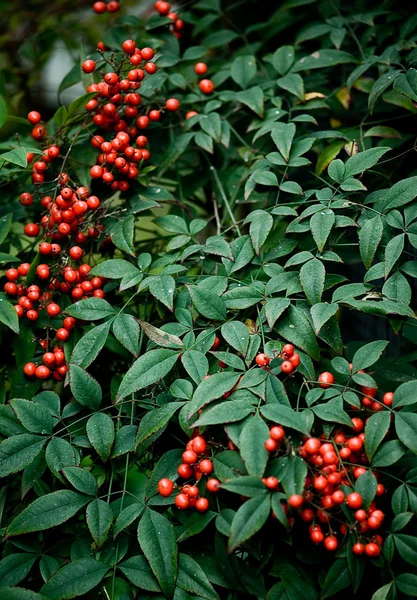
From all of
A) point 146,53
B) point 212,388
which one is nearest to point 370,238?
point 212,388

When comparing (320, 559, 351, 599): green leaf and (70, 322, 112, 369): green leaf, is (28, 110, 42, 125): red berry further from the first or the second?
(320, 559, 351, 599): green leaf

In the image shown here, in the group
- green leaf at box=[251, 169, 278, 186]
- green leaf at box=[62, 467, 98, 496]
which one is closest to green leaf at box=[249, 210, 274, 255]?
green leaf at box=[251, 169, 278, 186]

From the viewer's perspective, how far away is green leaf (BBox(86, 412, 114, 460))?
1213mm

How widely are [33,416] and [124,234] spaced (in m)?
0.48

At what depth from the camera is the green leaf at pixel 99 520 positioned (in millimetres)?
1126

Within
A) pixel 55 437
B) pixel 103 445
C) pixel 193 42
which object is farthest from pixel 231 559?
pixel 193 42

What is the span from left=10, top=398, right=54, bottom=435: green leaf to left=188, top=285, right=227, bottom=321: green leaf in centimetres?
39

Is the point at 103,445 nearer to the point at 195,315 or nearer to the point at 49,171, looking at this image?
the point at 195,315

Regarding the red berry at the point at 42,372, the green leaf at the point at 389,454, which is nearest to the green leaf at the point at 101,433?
the red berry at the point at 42,372

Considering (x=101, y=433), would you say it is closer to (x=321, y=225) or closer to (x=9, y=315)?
(x=9, y=315)

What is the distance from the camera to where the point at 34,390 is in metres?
1.43

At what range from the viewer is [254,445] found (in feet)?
3.41

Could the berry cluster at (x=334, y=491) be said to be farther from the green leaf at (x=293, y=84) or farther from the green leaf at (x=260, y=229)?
the green leaf at (x=293, y=84)

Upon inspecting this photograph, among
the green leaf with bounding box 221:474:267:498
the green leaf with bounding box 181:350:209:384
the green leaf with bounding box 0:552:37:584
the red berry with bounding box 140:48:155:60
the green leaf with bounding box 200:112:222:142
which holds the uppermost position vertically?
the red berry with bounding box 140:48:155:60
